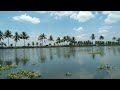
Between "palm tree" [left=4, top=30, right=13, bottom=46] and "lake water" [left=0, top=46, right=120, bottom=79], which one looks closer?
Answer: "lake water" [left=0, top=46, right=120, bottom=79]

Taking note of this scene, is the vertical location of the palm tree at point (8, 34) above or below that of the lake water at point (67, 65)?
above

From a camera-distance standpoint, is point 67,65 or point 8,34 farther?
point 8,34

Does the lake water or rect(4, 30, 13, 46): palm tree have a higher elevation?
rect(4, 30, 13, 46): palm tree

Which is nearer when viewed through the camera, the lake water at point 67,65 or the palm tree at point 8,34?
the lake water at point 67,65

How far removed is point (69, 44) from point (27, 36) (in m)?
11.4
